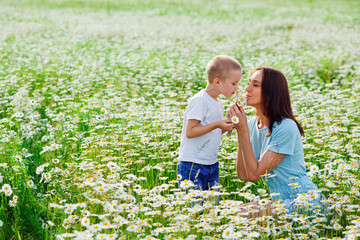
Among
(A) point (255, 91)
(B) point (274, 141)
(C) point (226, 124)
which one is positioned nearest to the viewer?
(C) point (226, 124)

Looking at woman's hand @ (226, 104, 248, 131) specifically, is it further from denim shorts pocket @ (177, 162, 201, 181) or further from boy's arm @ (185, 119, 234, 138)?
denim shorts pocket @ (177, 162, 201, 181)

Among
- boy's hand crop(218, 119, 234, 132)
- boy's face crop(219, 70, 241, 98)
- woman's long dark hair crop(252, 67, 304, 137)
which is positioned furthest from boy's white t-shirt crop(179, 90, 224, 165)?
woman's long dark hair crop(252, 67, 304, 137)

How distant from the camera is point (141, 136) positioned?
4734 millimetres

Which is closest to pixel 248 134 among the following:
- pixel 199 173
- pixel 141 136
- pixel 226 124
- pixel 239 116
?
pixel 239 116

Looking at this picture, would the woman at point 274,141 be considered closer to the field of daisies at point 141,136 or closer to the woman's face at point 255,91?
the woman's face at point 255,91

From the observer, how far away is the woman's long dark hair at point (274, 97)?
3.94 meters

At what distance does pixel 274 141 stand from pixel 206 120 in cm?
69

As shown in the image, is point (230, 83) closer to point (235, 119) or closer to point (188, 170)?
point (235, 119)

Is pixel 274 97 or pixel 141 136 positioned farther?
pixel 141 136

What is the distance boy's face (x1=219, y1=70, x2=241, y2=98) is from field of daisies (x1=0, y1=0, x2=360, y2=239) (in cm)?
88

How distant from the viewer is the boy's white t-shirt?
390cm

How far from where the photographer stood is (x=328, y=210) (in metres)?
3.38

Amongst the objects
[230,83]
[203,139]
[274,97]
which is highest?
[230,83]

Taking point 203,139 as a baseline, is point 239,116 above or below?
above
